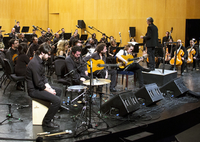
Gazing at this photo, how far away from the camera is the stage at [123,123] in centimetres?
338

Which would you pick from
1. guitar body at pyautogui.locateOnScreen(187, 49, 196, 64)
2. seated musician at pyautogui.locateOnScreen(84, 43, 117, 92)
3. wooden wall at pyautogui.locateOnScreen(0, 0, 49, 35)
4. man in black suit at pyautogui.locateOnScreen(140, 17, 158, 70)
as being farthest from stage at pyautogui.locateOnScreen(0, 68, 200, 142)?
wooden wall at pyautogui.locateOnScreen(0, 0, 49, 35)

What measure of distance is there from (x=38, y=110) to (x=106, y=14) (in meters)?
11.3

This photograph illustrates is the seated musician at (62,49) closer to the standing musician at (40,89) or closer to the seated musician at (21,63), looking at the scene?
the seated musician at (21,63)

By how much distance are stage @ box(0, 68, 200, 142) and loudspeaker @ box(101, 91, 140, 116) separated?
0.37 ft

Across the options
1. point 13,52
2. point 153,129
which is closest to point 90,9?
point 13,52

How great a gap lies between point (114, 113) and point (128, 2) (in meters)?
10.8

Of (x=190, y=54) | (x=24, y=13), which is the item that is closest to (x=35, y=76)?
(x=190, y=54)

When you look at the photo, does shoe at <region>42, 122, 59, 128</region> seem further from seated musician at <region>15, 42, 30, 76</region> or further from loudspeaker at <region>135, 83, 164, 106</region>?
seated musician at <region>15, 42, 30, 76</region>

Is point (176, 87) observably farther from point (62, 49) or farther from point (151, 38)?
point (62, 49)

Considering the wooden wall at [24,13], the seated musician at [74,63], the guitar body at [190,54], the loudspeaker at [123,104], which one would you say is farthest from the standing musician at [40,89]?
the wooden wall at [24,13]

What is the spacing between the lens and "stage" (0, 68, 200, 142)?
3.38m

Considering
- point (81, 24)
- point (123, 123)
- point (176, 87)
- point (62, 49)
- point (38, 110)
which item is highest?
point (81, 24)

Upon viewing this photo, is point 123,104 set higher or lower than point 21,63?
lower

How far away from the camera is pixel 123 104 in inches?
154
